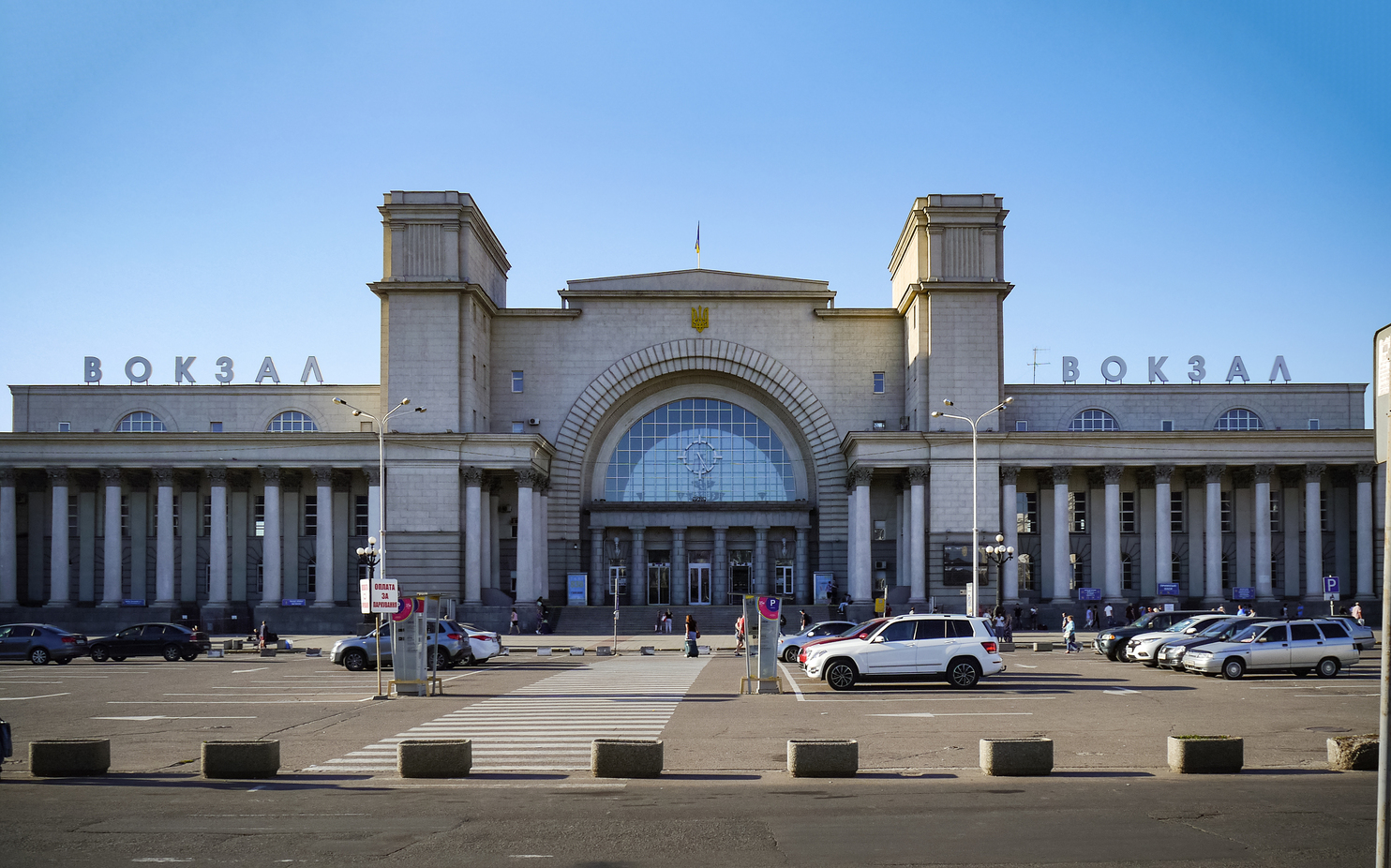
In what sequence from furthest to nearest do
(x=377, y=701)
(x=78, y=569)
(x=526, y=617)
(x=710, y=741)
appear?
(x=78, y=569) < (x=526, y=617) < (x=377, y=701) < (x=710, y=741)

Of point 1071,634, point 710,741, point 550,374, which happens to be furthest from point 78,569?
point 710,741

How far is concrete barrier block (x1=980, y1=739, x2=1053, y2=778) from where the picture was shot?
1547 centimetres

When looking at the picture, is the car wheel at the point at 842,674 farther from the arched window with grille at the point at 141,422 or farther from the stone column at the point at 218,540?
the arched window with grille at the point at 141,422

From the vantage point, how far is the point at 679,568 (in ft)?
233

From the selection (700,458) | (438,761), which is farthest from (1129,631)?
(700,458)

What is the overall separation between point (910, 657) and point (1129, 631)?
1501 centimetres

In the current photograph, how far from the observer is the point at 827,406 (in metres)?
69.9

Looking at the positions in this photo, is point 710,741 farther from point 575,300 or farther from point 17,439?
point 17,439

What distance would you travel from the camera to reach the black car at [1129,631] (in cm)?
3969

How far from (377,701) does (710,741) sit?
10.6 metres

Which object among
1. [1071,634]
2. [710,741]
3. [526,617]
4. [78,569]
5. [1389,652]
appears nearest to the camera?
[1389,652]

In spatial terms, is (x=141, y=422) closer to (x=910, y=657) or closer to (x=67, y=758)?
(x=910, y=657)

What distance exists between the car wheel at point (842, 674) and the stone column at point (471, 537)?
118 feet

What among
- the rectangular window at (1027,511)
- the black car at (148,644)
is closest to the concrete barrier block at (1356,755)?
A: the black car at (148,644)
